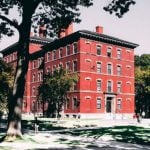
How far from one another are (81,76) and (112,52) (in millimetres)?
8545

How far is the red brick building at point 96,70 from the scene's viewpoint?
50.9 metres

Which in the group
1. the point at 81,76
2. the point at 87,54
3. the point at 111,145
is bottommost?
the point at 111,145

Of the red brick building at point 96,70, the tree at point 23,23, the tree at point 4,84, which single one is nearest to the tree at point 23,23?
the tree at point 23,23

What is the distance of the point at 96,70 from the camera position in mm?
52781

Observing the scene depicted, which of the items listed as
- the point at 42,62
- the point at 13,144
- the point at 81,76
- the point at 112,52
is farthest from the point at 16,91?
the point at 42,62

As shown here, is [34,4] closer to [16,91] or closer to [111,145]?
[16,91]

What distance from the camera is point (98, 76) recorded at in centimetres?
5291

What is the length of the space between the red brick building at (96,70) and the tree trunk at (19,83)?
29470 mm

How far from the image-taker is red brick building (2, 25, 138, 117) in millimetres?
50938

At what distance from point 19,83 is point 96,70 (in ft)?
109

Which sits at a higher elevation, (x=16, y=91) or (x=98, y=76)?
(x=98, y=76)

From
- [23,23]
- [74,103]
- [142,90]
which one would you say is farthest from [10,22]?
[142,90]

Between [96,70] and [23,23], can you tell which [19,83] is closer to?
[23,23]

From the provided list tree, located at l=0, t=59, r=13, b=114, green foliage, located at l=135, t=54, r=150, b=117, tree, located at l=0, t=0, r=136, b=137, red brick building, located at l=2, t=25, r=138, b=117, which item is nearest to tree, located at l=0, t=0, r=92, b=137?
tree, located at l=0, t=0, r=136, b=137
